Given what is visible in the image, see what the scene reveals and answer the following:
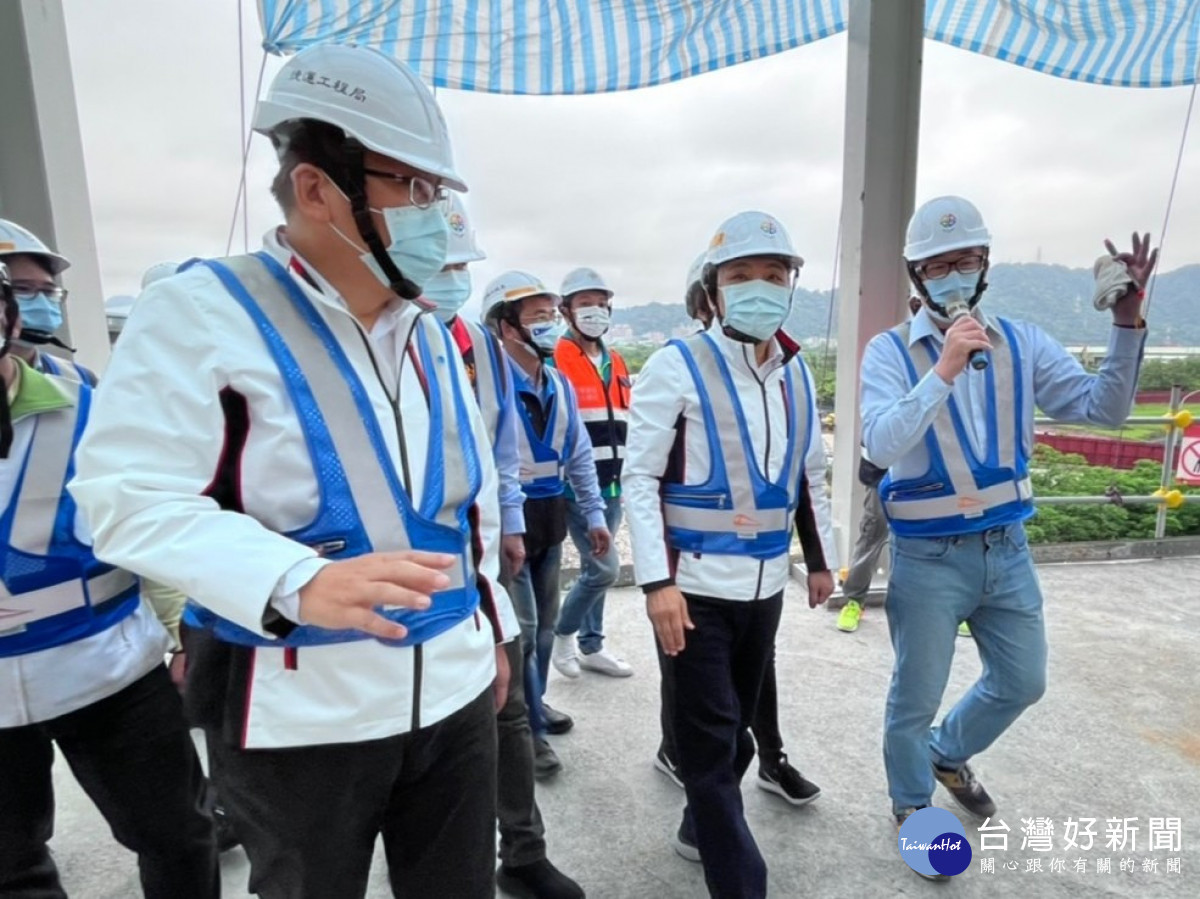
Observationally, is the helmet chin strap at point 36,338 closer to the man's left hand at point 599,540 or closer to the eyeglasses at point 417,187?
the eyeglasses at point 417,187

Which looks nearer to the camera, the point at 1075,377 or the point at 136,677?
the point at 136,677

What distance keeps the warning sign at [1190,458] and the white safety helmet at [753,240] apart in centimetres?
471

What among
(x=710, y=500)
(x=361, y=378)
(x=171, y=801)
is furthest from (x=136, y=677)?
(x=710, y=500)

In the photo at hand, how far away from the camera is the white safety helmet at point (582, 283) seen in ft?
13.3

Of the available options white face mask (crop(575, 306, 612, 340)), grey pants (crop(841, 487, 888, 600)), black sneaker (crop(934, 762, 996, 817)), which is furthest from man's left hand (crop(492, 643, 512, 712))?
grey pants (crop(841, 487, 888, 600))

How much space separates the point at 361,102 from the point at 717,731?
1.83 m

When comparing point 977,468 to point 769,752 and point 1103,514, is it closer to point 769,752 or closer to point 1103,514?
point 769,752

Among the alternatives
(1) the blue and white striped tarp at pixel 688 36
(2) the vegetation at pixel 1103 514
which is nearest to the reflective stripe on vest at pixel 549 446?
(1) the blue and white striped tarp at pixel 688 36

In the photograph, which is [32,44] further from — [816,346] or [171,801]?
[816,346]

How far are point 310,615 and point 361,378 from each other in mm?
424

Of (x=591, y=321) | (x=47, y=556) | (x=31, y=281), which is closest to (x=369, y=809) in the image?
(x=47, y=556)

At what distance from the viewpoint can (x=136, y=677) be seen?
5.48ft

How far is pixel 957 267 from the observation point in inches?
90.4

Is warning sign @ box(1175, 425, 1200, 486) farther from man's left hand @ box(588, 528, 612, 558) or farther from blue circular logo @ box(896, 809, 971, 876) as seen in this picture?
man's left hand @ box(588, 528, 612, 558)
